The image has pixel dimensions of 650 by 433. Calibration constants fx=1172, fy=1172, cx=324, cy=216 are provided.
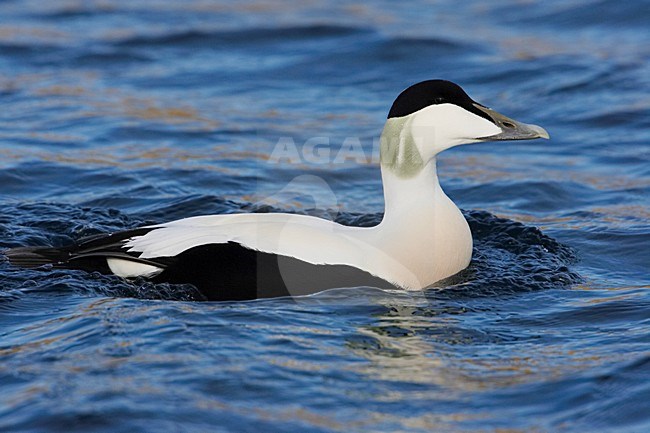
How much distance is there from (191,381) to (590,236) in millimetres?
3065

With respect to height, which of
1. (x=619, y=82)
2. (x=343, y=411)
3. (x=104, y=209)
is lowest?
(x=343, y=411)

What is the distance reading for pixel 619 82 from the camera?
31.5 feet

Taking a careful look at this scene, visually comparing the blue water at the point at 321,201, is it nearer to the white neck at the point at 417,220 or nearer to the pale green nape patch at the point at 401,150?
the white neck at the point at 417,220

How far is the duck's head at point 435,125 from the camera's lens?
17.5 feet

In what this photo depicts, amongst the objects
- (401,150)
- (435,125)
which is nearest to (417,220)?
(401,150)

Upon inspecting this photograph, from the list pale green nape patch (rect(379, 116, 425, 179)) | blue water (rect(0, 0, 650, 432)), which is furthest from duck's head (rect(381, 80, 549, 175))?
blue water (rect(0, 0, 650, 432))

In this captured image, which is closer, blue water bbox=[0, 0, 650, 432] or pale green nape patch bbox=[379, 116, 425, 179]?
blue water bbox=[0, 0, 650, 432]

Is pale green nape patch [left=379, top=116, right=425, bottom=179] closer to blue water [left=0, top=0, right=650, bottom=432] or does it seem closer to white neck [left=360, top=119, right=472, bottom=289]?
white neck [left=360, top=119, right=472, bottom=289]

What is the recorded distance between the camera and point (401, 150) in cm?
538

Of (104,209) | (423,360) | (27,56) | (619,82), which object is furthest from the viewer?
(27,56)

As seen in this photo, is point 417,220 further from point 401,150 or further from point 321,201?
point 321,201

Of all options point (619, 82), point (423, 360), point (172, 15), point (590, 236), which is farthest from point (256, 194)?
point (172, 15)

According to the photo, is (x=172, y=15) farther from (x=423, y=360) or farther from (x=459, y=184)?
(x=423, y=360)

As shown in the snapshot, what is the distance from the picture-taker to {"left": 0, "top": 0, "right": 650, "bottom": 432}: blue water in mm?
4227
